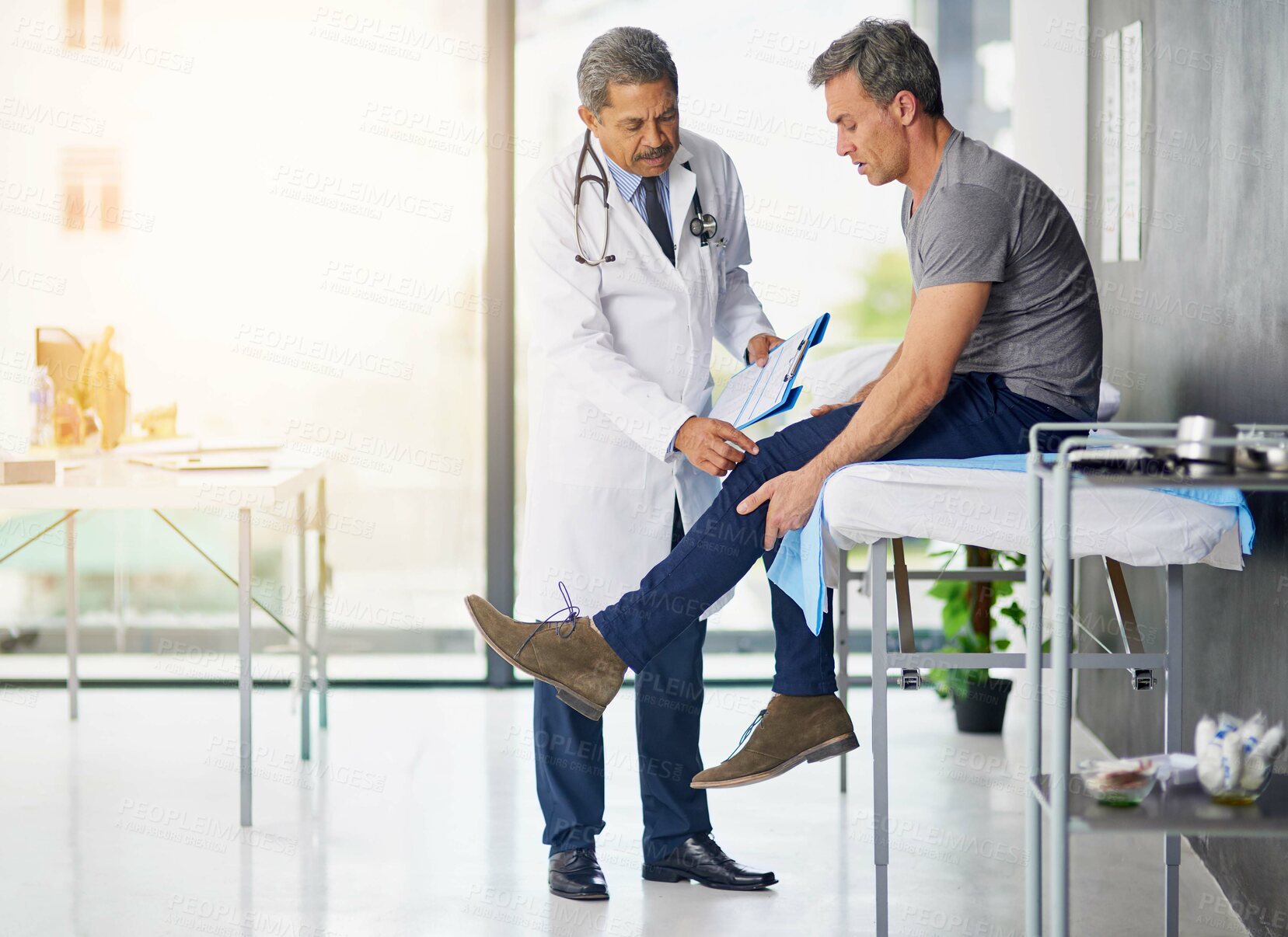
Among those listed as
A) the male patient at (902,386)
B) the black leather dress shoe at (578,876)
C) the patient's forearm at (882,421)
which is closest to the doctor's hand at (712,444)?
the male patient at (902,386)

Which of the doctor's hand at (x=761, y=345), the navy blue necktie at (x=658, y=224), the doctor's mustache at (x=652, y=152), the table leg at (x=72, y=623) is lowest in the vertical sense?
the table leg at (x=72, y=623)

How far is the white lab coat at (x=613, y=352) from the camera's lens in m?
2.29

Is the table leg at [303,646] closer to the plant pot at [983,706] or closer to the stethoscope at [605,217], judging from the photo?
the stethoscope at [605,217]

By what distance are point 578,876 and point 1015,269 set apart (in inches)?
49.2

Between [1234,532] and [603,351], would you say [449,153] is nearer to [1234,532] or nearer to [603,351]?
[603,351]

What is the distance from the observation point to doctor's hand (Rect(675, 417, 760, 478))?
2049mm

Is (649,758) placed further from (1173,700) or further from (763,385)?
(1173,700)

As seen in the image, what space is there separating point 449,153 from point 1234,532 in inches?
102

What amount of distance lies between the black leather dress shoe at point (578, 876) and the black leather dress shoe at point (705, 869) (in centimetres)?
12

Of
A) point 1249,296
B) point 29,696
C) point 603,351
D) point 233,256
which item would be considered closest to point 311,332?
point 233,256

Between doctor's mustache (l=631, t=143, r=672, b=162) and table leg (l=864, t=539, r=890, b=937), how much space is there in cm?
78

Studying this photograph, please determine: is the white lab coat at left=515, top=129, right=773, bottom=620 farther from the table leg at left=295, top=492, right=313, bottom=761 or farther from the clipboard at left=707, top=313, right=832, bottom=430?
the table leg at left=295, top=492, right=313, bottom=761

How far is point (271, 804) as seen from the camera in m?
2.74

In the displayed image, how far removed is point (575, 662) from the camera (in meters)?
2.01
